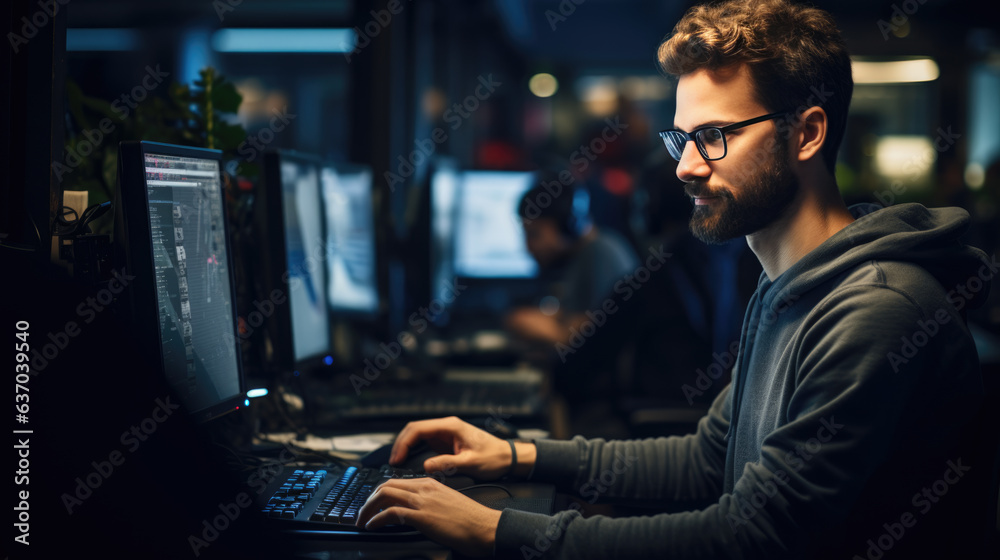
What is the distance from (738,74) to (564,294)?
2.21 m

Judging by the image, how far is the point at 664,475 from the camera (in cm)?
137

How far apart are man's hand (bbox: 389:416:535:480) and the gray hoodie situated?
0.97ft

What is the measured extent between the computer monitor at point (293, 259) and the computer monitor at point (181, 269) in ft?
0.62

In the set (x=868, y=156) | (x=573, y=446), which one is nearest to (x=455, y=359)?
(x=573, y=446)

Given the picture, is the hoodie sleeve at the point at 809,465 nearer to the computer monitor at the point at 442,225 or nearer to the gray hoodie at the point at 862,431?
the gray hoodie at the point at 862,431

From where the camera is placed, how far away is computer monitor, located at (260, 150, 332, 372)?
5.04 feet

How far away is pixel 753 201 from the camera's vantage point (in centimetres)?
116

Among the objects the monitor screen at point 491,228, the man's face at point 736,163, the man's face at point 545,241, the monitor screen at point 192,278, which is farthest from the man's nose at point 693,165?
the monitor screen at point 491,228

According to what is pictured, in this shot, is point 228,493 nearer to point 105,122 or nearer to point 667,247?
point 105,122

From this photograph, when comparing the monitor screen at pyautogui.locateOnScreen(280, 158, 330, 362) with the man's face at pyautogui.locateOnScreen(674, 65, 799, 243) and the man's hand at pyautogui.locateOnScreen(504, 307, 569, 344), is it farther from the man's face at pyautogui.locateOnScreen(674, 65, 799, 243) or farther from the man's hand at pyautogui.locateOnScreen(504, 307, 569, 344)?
the man's hand at pyautogui.locateOnScreen(504, 307, 569, 344)

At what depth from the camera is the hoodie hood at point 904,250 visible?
40.6 inches

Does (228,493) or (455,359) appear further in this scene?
(455,359)

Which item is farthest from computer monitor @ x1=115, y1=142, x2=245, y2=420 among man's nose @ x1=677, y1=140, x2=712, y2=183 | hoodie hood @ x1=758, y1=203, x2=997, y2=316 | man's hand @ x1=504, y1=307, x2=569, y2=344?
man's hand @ x1=504, y1=307, x2=569, y2=344

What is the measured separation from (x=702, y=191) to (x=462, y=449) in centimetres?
59
